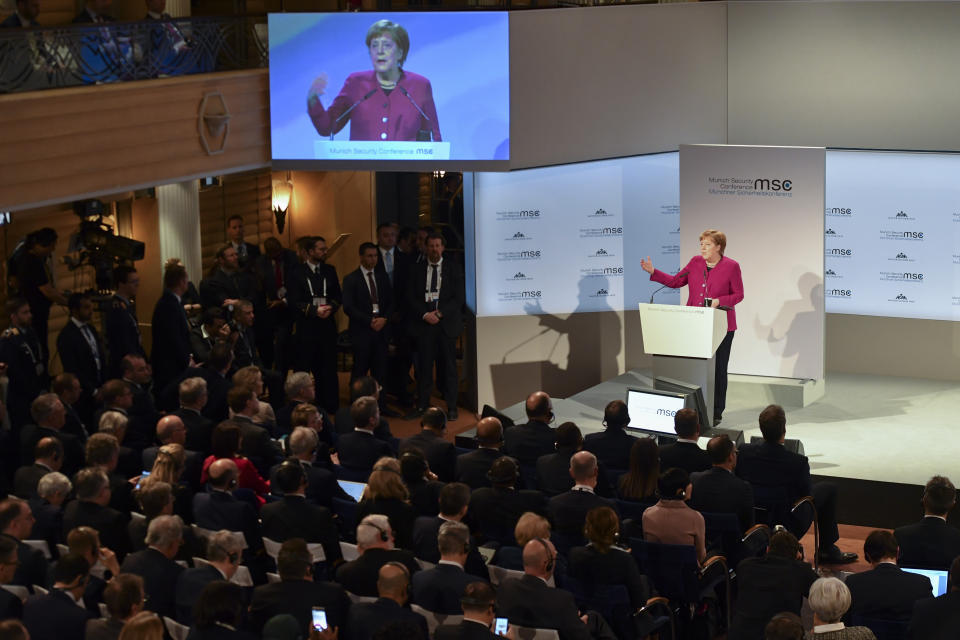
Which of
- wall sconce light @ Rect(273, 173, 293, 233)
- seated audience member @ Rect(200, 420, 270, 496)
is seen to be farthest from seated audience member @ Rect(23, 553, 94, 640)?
wall sconce light @ Rect(273, 173, 293, 233)

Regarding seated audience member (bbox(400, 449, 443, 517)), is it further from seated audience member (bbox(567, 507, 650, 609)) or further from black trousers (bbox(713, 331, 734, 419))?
black trousers (bbox(713, 331, 734, 419))

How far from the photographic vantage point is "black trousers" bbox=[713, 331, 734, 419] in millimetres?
10602

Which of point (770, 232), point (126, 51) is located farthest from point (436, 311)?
point (126, 51)

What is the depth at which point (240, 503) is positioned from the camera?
678cm

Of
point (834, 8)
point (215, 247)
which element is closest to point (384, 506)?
point (834, 8)

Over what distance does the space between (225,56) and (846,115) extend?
220 inches

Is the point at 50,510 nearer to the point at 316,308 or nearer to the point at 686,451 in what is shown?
the point at 686,451

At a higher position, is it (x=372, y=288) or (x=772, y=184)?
(x=772, y=184)

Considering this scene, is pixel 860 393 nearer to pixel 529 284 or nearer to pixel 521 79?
pixel 529 284

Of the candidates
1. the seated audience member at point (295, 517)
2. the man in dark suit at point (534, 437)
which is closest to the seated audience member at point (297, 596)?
the seated audience member at point (295, 517)

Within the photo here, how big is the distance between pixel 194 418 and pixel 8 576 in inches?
95.8

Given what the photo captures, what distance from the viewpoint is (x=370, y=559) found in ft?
19.7

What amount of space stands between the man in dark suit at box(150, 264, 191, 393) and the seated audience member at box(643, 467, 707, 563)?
4889mm

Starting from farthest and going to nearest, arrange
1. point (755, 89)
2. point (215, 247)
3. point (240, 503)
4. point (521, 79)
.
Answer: point (215, 247), point (755, 89), point (521, 79), point (240, 503)
